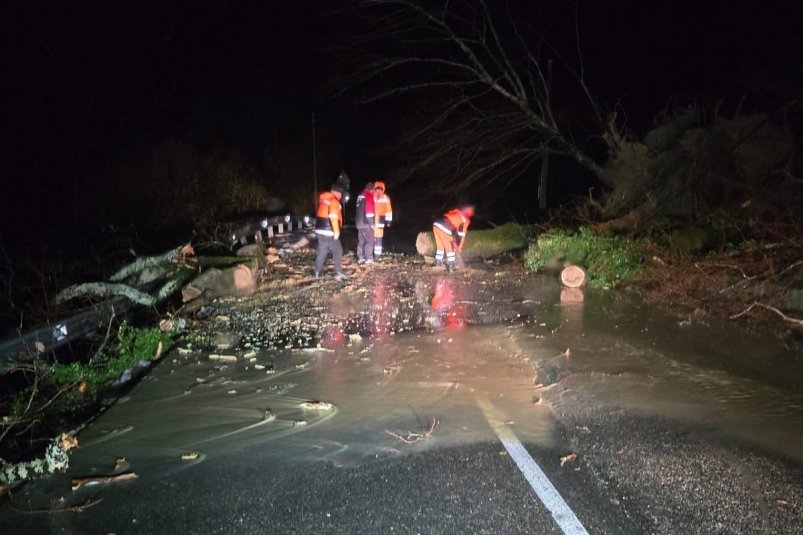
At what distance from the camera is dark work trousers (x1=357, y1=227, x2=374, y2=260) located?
1323cm

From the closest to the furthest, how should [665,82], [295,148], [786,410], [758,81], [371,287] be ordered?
[786,410]
[371,287]
[758,81]
[665,82]
[295,148]

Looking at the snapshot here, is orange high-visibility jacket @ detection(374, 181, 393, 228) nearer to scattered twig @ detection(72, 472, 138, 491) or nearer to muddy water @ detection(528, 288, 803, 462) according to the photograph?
muddy water @ detection(528, 288, 803, 462)

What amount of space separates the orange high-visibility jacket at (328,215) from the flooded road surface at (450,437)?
145 inches

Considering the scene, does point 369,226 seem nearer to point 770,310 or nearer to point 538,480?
point 770,310

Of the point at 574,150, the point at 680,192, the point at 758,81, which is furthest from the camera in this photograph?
the point at 574,150

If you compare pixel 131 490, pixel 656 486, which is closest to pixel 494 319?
pixel 656 486

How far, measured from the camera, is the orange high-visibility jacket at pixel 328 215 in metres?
11.0

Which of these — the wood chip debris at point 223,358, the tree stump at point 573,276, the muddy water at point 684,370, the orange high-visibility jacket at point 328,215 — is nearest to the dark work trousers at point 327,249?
the orange high-visibility jacket at point 328,215

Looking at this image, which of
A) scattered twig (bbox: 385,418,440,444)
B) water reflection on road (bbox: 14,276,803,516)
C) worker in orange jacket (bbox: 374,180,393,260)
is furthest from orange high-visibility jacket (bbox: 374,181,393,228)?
scattered twig (bbox: 385,418,440,444)

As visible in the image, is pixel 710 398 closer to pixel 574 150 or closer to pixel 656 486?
pixel 656 486

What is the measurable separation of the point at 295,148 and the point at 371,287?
26.1 meters

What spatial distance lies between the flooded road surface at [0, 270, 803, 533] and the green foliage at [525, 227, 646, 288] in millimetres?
2868

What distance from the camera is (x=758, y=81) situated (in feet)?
47.9

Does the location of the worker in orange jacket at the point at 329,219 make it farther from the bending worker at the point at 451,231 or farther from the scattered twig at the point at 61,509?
the scattered twig at the point at 61,509
